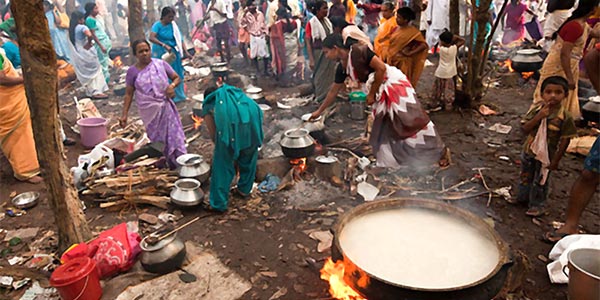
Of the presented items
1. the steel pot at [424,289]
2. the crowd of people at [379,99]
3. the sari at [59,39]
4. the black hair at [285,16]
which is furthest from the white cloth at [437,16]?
the sari at [59,39]

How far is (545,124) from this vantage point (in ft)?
12.1

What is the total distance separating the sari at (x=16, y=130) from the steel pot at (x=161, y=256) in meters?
3.21

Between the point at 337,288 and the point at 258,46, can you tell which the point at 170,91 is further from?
the point at 258,46

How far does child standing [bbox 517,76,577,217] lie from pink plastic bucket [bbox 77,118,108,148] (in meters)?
6.13

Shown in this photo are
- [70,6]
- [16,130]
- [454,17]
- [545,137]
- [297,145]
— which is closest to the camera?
[545,137]

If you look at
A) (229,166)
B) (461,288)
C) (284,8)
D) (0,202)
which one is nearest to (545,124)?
(461,288)

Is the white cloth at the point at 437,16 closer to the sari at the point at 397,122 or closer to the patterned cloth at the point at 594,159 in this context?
the sari at the point at 397,122

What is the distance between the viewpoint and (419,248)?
2.60 metres

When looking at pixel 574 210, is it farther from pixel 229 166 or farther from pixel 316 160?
pixel 229 166

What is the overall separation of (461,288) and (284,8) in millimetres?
9470

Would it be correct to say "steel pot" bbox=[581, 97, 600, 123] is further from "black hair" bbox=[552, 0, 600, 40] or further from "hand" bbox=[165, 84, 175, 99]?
"hand" bbox=[165, 84, 175, 99]

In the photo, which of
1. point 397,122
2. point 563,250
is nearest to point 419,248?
point 563,250

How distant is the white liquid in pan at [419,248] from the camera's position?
235cm

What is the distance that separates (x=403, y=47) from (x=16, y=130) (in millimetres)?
5881
